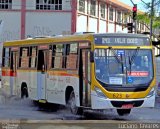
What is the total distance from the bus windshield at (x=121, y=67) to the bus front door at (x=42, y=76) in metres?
4.28

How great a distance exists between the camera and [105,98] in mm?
17297

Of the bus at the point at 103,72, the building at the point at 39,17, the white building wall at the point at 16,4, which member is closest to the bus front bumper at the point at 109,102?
the bus at the point at 103,72

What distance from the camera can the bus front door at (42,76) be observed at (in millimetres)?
21406

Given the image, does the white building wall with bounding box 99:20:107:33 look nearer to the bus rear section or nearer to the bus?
the bus

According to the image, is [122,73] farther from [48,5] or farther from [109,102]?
[48,5]

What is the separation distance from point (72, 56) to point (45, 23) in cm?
3475

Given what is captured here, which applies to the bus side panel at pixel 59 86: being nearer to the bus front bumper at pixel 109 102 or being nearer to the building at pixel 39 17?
the bus front bumper at pixel 109 102

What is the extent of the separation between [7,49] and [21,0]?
92.8 feet

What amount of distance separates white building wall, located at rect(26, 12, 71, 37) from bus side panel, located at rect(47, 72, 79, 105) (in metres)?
32.2

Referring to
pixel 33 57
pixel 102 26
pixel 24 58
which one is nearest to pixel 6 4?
pixel 102 26

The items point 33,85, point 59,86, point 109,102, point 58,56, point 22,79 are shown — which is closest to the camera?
point 109,102

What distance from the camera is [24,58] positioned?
23.3 m

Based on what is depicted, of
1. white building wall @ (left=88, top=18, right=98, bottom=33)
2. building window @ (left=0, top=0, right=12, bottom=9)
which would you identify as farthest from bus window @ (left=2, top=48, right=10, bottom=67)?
white building wall @ (left=88, top=18, right=98, bottom=33)

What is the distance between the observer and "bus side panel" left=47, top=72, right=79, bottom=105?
1869 centimetres
